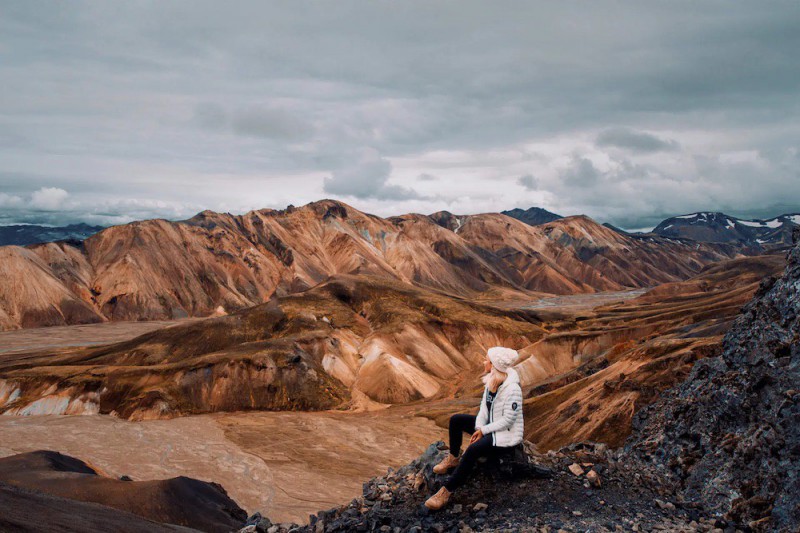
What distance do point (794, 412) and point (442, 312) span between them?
380 ft

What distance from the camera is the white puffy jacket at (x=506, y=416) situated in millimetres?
10945

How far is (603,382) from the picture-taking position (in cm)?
5466

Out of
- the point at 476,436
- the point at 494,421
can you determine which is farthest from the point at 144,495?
the point at 494,421

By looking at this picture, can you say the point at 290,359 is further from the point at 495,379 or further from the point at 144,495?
the point at 495,379

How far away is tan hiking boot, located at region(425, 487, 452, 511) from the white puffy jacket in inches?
59.5

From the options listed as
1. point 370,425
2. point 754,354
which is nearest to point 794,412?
point 754,354

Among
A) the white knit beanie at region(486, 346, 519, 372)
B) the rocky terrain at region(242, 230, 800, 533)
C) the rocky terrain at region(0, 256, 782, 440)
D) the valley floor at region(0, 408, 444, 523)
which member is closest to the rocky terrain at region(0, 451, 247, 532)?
the valley floor at region(0, 408, 444, 523)

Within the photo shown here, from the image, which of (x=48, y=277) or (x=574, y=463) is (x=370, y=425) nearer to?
(x=574, y=463)

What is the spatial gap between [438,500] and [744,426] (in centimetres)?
891

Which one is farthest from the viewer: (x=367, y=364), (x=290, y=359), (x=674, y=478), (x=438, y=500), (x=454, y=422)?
(x=367, y=364)

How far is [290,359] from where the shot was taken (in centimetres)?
9188

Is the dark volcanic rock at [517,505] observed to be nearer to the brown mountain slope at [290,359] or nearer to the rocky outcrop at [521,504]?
the rocky outcrop at [521,504]

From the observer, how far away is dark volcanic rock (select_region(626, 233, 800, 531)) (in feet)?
Answer: 35.8

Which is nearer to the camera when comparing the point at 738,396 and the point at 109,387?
the point at 738,396
